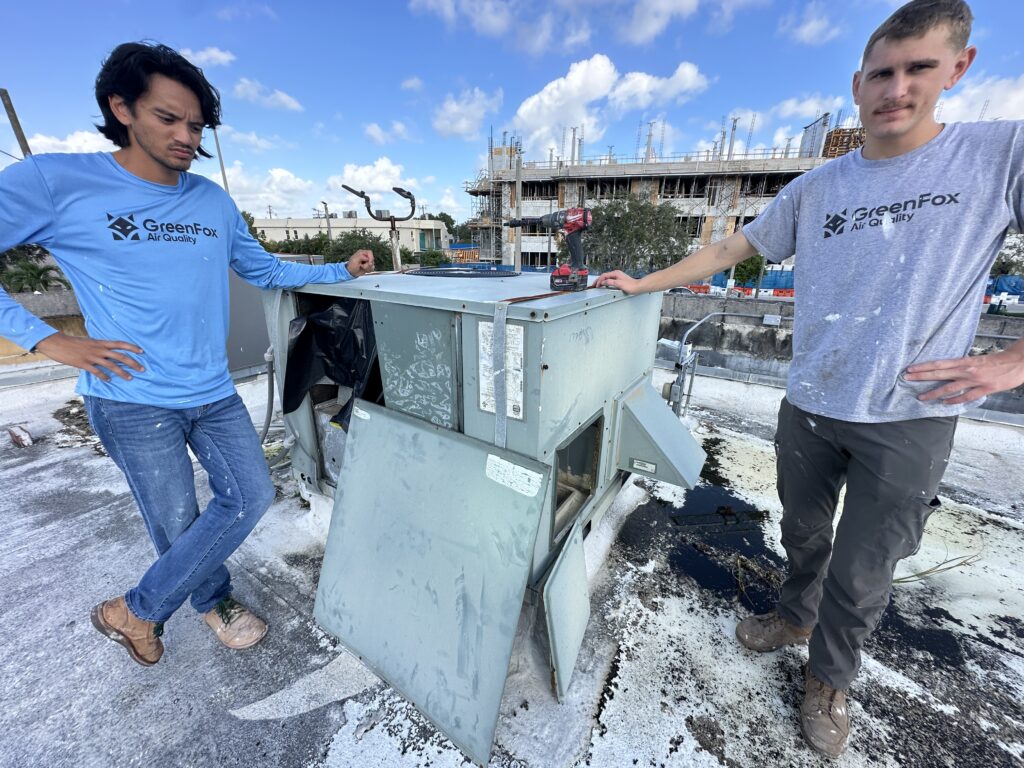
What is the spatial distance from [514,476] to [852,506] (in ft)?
3.47

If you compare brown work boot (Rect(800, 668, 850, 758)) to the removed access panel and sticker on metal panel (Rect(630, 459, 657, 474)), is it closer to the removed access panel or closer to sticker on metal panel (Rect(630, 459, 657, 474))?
sticker on metal panel (Rect(630, 459, 657, 474))

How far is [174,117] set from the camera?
128cm

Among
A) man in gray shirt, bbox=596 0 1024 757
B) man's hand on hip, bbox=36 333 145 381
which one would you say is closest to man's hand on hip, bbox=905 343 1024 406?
man in gray shirt, bbox=596 0 1024 757

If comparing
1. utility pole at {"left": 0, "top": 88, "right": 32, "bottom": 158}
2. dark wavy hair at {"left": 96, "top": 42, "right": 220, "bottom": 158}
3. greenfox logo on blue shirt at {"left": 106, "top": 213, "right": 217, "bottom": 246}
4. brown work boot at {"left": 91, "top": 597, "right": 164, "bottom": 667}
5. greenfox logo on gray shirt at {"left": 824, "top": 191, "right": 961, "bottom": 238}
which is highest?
utility pole at {"left": 0, "top": 88, "right": 32, "bottom": 158}

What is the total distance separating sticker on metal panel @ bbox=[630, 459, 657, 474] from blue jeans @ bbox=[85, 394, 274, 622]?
1.64m

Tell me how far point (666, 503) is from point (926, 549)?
131 centimetres

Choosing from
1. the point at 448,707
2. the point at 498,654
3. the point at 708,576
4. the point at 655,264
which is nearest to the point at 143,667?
the point at 448,707

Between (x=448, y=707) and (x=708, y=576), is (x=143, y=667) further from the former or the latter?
(x=708, y=576)

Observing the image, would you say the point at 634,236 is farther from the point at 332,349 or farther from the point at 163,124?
the point at 163,124

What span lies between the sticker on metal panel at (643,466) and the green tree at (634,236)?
47.6 feet

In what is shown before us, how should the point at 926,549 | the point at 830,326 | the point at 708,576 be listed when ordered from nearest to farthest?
the point at 830,326, the point at 708,576, the point at 926,549

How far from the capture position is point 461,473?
1443mm

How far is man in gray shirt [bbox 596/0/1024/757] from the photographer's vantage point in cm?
104

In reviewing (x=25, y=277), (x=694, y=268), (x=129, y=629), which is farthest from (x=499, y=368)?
(x=25, y=277)
